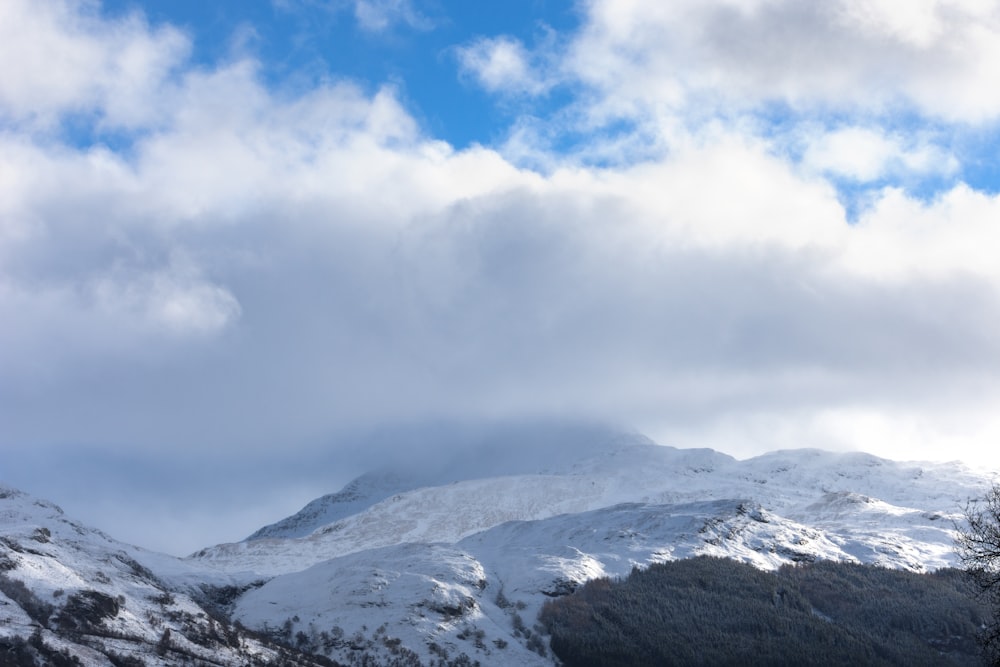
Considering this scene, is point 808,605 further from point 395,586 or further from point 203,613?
point 203,613

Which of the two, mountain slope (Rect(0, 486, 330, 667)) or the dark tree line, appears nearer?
mountain slope (Rect(0, 486, 330, 667))

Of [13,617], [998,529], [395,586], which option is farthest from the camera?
[395,586]

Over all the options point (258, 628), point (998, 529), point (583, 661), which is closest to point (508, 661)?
point (583, 661)

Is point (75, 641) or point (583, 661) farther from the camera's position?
point (583, 661)

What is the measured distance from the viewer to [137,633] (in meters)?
141

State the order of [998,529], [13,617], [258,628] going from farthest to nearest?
[258,628] → [13,617] → [998,529]

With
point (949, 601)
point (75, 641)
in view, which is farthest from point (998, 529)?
point (949, 601)

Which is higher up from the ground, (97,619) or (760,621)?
(760,621)

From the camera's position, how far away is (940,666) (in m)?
159

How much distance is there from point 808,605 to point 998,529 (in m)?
143

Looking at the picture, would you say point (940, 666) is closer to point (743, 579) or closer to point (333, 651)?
point (743, 579)

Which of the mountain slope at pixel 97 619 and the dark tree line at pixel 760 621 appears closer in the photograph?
the mountain slope at pixel 97 619

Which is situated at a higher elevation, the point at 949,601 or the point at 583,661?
the point at 949,601

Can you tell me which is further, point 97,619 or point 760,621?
point 760,621
